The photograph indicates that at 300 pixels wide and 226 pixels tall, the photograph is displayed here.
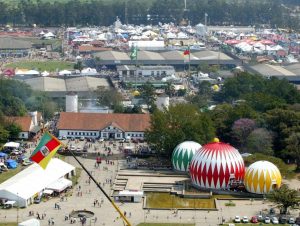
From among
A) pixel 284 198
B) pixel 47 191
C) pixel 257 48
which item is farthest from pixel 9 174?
pixel 257 48

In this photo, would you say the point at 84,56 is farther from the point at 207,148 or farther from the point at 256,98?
the point at 207,148

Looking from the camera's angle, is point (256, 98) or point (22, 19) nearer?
point (256, 98)

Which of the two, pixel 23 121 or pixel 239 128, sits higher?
pixel 239 128

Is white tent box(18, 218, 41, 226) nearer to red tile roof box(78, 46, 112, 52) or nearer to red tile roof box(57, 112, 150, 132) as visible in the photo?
red tile roof box(57, 112, 150, 132)

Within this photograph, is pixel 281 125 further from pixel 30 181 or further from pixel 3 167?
pixel 3 167

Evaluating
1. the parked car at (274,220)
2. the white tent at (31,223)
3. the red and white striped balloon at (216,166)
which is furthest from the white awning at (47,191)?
the parked car at (274,220)

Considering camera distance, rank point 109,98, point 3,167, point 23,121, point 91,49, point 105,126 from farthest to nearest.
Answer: point 91,49, point 109,98, point 105,126, point 23,121, point 3,167

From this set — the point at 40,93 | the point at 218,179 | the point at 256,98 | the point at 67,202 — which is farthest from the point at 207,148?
the point at 40,93
